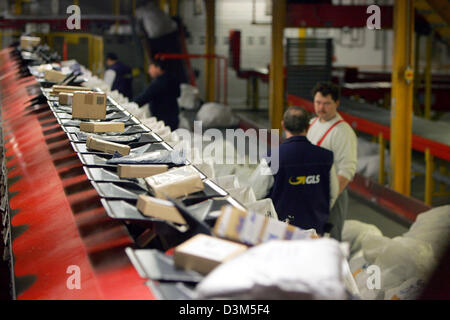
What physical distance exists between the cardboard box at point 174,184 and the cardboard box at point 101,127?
48.2 inches

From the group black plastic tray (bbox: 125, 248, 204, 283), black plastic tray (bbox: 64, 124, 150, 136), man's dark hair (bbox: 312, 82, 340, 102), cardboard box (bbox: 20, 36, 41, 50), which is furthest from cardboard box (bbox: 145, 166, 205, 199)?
cardboard box (bbox: 20, 36, 41, 50)

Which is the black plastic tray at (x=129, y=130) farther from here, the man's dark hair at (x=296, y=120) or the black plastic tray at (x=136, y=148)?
the man's dark hair at (x=296, y=120)

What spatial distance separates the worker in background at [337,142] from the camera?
4.65 metres

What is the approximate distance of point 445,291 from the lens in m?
3.58

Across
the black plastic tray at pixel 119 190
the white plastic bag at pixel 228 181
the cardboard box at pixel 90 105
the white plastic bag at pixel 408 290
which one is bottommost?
the white plastic bag at pixel 408 290

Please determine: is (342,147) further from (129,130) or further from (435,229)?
(129,130)

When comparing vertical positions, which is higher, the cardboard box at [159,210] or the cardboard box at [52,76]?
the cardboard box at [52,76]

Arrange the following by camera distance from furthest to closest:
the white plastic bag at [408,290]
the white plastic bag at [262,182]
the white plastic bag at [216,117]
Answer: the white plastic bag at [216,117] < the white plastic bag at [262,182] < the white plastic bag at [408,290]

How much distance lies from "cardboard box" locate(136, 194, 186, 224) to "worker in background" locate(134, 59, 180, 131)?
5245 mm

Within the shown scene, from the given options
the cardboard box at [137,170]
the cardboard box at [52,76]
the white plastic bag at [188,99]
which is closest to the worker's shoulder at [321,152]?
the cardboard box at [137,170]

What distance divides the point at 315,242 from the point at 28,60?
7573mm

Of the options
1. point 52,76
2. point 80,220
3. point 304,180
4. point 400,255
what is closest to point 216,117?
point 52,76

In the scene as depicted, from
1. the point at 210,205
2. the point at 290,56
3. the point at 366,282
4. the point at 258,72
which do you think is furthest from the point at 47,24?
the point at 210,205

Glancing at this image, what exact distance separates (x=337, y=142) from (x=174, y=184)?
2618mm
